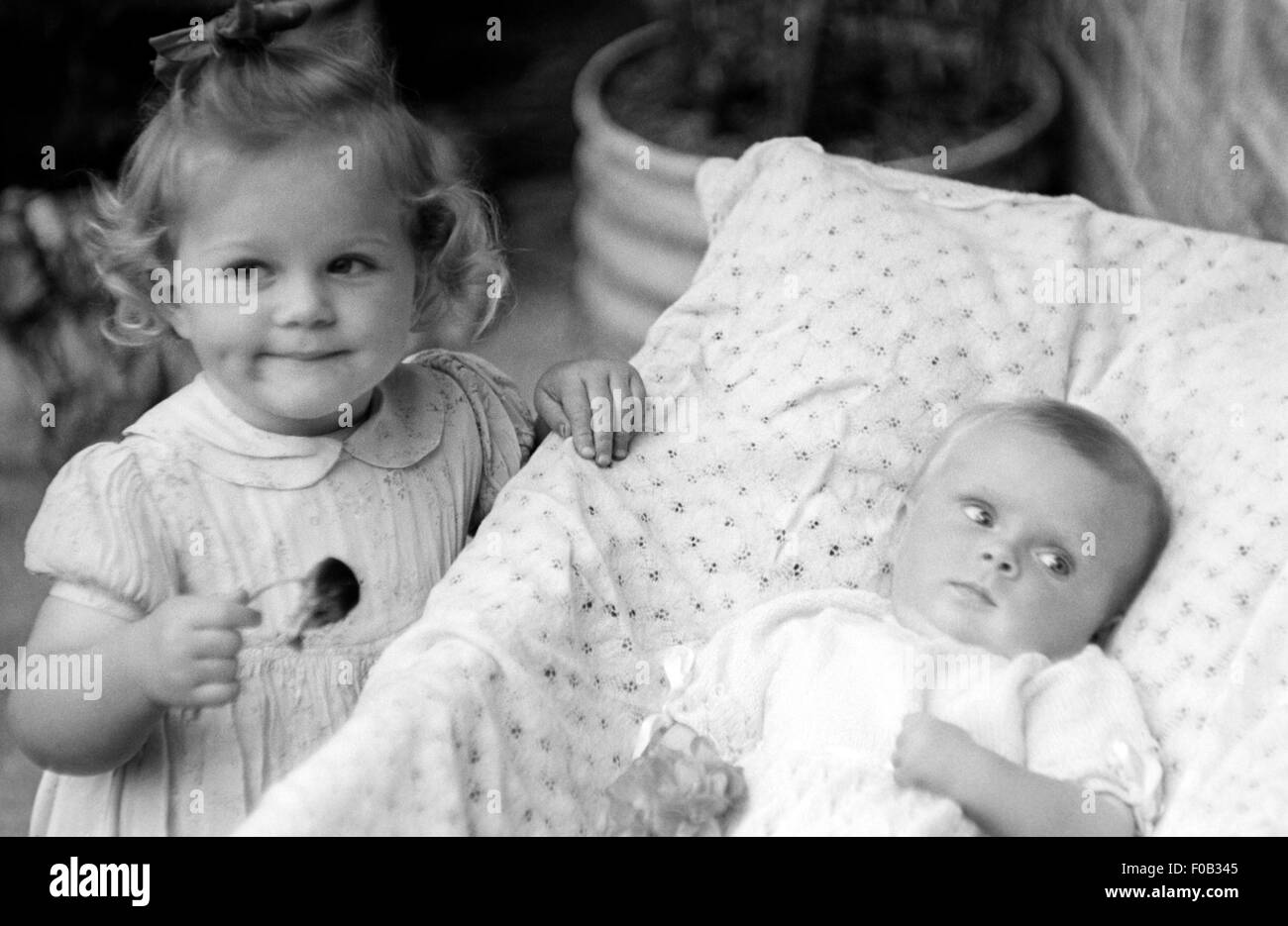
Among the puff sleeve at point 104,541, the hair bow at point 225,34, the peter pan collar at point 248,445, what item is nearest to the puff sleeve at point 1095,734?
the peter pan collar at point 248,445

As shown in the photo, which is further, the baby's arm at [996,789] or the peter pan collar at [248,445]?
the peter pan collar at [248,445]

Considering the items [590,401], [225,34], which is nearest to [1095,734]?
[590,401]

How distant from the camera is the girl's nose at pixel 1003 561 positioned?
1.24 meters

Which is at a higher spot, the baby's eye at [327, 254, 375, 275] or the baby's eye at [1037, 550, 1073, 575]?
the baby's eye at [327, 254, 375, 275]

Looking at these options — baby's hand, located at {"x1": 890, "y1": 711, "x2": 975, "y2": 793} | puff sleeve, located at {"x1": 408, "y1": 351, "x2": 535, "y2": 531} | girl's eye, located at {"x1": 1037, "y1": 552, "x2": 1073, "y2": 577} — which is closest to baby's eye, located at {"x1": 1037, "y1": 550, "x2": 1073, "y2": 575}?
girl's eye, located at {"x1": 1037, "y1": 552, "x2": 1073, "y2": 577}

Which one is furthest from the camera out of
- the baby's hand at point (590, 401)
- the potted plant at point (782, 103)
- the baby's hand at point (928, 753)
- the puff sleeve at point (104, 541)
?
the potted plant at point (782, 103)

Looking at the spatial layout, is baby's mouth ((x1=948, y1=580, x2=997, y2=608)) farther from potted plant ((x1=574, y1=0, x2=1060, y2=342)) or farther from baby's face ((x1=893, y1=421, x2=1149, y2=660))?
potted plant ((x1=574, y1=0, x2=1060, y2=342))

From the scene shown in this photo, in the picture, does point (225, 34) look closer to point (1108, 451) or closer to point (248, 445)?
point (248, 445)

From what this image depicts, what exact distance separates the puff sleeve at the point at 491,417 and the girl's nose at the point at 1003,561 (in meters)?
0.46

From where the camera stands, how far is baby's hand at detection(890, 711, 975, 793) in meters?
1.10

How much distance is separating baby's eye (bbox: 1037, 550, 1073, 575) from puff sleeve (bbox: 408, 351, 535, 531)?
1.63ft

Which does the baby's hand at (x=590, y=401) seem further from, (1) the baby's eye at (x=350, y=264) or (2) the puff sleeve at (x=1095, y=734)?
(2) the puff sleeve at (x=1095, y=734)

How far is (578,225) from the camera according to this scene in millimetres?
2594
